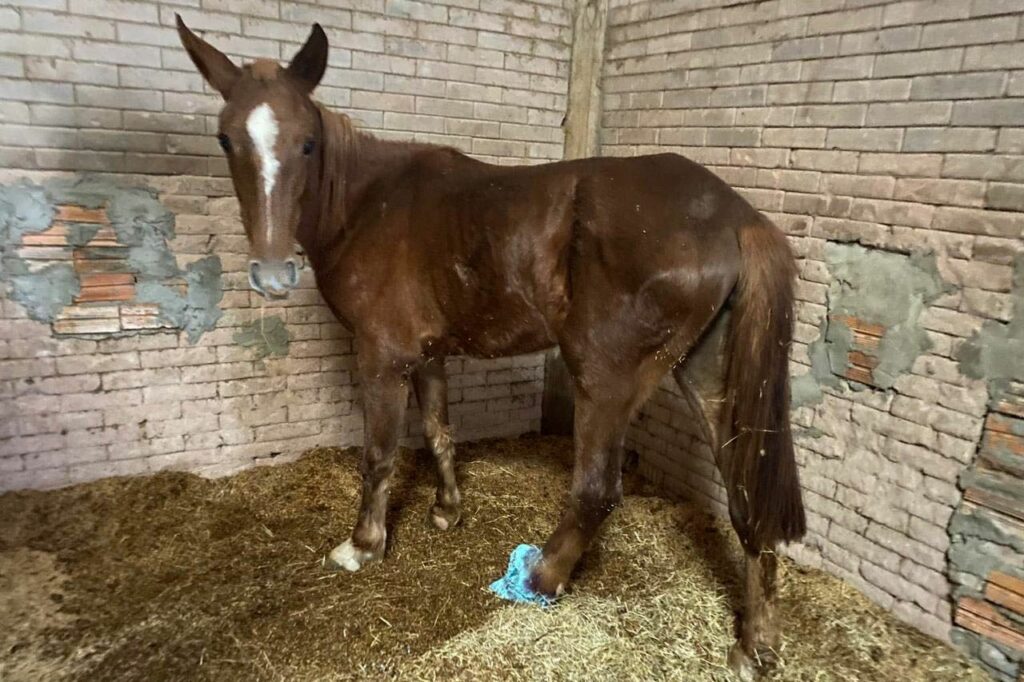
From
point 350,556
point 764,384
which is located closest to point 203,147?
point 350,556

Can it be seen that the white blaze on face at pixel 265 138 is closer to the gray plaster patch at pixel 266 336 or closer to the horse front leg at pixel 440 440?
the horse front leg at pixel 440 440

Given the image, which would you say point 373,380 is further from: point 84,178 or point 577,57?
point 577,57

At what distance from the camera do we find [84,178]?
124 inches

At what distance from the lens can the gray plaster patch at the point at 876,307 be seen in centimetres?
258

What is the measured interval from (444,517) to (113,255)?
222 centimetres

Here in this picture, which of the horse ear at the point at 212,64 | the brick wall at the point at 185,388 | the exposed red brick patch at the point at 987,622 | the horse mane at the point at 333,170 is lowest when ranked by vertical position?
the exposed red brick patch at the point at 987,622

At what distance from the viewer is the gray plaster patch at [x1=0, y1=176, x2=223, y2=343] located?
3.09 meters

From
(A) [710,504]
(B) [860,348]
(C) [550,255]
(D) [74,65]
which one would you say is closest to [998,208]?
(B) [860,348]

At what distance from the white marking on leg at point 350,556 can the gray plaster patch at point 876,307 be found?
7.39ft

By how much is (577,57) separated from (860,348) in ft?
A: 8.49

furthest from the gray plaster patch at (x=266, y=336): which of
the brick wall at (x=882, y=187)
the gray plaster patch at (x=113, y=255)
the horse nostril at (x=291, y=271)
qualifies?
the brick wall at (x=882, y=187)

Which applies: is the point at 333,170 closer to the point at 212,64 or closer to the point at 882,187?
the point at 212,64

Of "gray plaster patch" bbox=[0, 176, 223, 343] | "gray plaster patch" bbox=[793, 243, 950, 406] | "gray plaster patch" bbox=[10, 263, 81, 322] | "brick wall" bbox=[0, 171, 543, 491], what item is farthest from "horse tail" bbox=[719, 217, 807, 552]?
"gray plaster patch" bbox=[10, 263, 81, 322]

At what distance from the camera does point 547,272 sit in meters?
2.43
